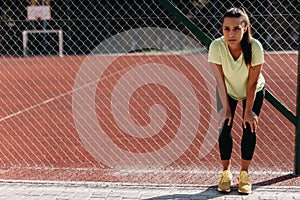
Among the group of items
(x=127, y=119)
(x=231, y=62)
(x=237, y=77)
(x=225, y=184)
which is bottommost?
(x=127, y=119)

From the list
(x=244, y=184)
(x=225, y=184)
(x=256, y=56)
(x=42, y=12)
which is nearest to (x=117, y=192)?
(x=225, y=184)

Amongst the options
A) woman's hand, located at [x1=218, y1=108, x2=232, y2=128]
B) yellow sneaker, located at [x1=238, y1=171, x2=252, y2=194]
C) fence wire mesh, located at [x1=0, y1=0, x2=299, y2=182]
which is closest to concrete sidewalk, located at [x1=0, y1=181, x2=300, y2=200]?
yellow sneaker, located at [x1=238, y1=171, x2=252, y2=194]

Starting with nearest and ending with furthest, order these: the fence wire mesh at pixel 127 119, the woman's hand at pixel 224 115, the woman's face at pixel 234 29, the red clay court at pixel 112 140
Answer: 1. the woman's face at pixel 234 29
2. the woman's hand at pixel 224 115
3. the red clay court at pixel 112 140
4. the fence wire mesh at pixel 127 119

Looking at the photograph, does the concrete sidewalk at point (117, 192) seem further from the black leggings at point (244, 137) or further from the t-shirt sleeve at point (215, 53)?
the t-shirt sleeve at point (215, 53)

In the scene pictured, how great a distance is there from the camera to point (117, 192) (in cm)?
436

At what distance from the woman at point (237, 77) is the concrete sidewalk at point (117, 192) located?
0.47 feet

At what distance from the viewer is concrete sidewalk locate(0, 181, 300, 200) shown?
13.9 ft

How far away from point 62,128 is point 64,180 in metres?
2.78

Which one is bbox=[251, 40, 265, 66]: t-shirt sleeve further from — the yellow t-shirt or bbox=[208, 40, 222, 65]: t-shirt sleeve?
bbox=[208, 40, 222, 65]: t-shirt sleeve

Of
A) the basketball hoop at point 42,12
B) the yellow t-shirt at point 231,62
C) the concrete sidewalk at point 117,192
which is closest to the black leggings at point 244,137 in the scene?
the yellow t-shirt at point 231,62

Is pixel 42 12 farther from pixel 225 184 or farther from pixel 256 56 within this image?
pixel 256 56

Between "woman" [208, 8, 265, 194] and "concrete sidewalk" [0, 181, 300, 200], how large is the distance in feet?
0.47

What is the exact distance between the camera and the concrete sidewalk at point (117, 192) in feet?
13.9

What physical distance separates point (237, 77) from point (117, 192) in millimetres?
1382
